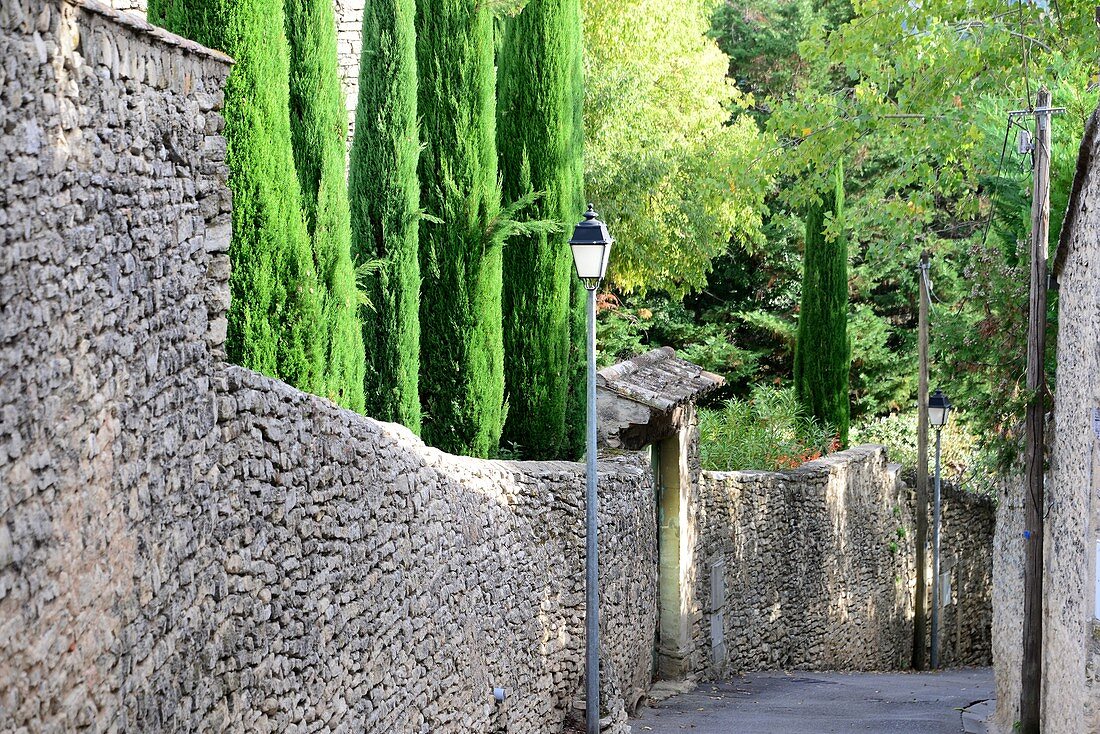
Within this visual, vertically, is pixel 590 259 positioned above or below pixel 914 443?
above

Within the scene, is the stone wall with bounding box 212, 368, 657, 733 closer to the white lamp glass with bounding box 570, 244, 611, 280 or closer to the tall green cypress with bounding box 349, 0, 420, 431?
the tall green cypress with bounding box 349, 0, 420, 431

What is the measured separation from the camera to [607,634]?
36.3 feet

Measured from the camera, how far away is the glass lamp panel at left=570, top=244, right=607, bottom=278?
8508 mm

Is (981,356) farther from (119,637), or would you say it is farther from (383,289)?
(119,637)

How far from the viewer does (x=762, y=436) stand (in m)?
17.7

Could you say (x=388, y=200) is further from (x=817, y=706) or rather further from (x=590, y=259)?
(x=817, y=706)

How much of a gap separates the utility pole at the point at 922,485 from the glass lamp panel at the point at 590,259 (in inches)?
444

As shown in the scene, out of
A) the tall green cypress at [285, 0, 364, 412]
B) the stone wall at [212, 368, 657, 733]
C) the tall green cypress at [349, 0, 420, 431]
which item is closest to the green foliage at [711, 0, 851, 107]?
the tall green cypress at [349, 0, 420, 431]

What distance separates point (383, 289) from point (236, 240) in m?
2.54

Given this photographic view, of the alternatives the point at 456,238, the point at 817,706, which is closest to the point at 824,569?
the point at 817,706

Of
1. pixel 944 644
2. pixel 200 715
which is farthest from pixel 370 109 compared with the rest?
pixel 944 644

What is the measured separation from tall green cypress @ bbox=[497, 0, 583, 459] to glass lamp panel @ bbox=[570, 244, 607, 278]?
3185mm

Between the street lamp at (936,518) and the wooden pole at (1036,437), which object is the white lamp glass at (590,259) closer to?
the wooden pole at (1036,437)

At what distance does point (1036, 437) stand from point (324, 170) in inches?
243
